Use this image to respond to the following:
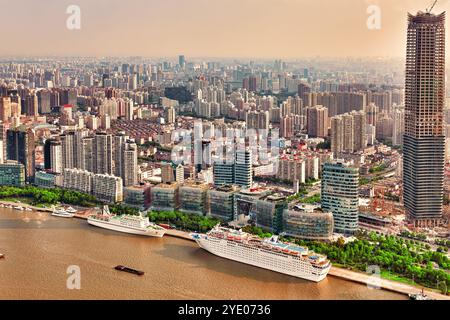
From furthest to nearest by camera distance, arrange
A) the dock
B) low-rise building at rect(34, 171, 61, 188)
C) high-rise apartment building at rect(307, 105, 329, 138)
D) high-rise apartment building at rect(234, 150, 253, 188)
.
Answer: high-rise apartment building at rect(307, 105, 329, 138) < low-rise building at rect(34, 171, 61, 188) < high-rise apartment building at rect(234, 150, 253, 188) < the dock

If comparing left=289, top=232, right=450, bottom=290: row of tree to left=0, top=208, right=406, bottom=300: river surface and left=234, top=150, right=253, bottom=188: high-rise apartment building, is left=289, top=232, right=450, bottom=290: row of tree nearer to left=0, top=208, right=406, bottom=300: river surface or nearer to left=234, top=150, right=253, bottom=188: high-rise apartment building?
left=0, top=208, right=406, bottom=300: river surface

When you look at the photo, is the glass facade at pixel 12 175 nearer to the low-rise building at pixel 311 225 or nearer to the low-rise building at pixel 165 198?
the low-rise building at pixel 165 198

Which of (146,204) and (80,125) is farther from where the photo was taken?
(80,125)

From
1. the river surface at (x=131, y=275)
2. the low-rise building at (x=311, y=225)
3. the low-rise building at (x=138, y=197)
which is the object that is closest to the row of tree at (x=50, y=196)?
the low-rise building at (x=138, y=197)

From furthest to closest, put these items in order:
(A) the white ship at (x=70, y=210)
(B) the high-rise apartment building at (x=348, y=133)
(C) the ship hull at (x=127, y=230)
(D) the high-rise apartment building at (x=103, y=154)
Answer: (B) the high-rise apartment building at (x=348, y=133)
(D) the high-rise apartment building at (x=103, y=154)
(A) the white ship at (x=70, y=210)
(C) the ship hull at (x=127, y=230)

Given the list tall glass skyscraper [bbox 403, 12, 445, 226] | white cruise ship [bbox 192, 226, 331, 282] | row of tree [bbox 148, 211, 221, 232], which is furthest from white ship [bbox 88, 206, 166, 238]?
tall glass skyscraper [bbox 403, 12, 445, 226]

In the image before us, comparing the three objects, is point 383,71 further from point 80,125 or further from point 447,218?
point 80,125
